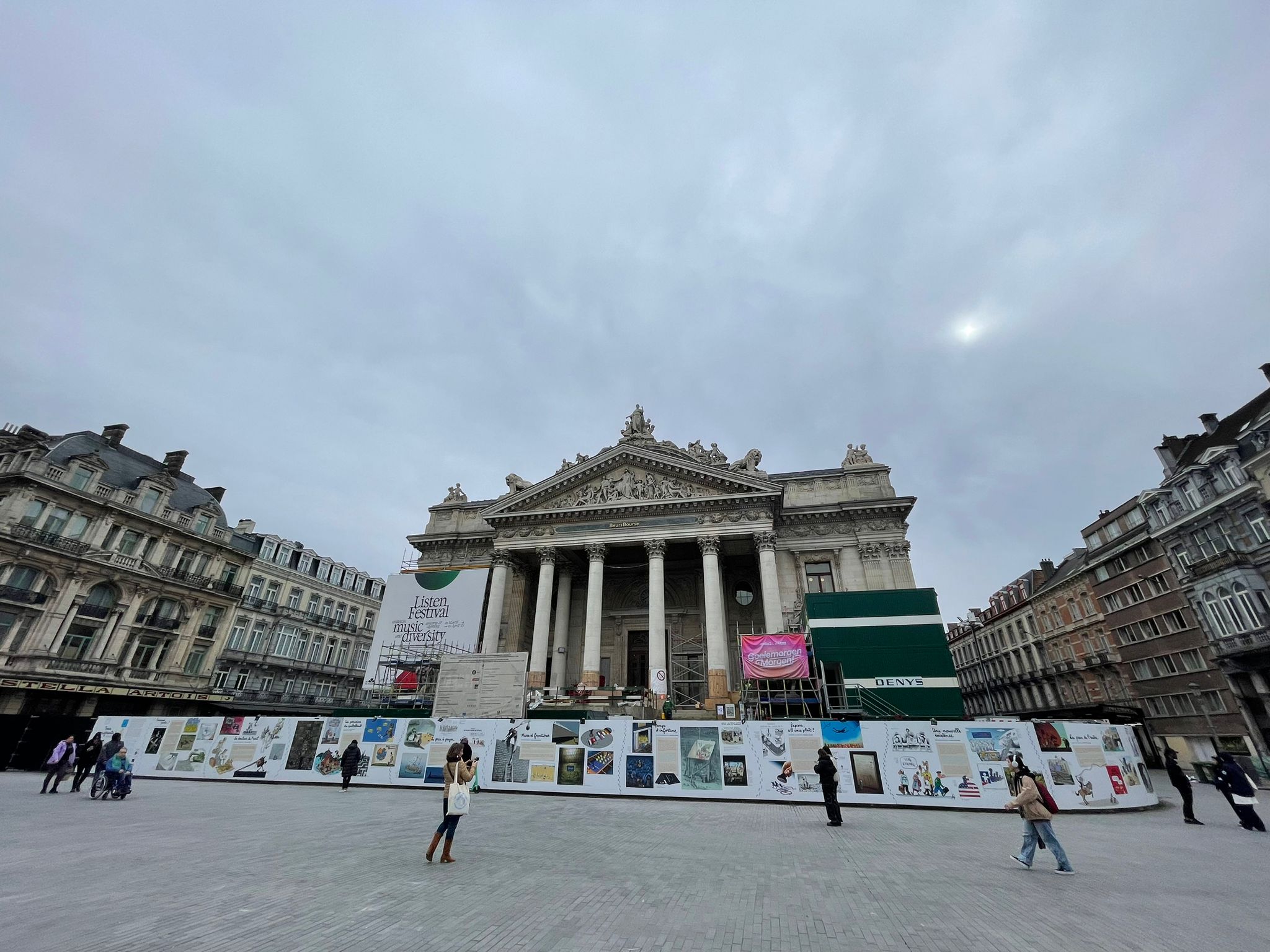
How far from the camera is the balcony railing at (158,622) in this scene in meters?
35.3

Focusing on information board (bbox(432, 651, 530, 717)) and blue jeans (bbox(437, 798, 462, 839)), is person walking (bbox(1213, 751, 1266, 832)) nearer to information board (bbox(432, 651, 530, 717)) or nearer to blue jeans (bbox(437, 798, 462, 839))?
blue jeans (bbox(437, 798, 462, 839))

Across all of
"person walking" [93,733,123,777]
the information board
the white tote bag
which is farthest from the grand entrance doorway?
the white tote bag

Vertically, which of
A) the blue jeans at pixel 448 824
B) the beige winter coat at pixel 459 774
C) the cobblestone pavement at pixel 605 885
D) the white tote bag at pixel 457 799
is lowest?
the cobblestone pavement at pixel 605 885

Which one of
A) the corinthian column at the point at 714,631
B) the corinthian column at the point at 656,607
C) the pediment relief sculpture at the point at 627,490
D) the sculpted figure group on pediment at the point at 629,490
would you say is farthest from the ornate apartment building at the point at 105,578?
the corinthian column at the point at 714,631

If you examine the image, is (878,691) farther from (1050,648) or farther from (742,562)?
(1050,648)

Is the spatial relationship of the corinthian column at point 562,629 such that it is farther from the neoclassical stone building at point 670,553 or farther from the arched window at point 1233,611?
the arched window at point 1233,611

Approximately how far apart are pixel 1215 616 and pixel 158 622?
214ft

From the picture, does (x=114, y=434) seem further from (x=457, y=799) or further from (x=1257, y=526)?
(x=1257, y=526)

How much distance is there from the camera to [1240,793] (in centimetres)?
1197

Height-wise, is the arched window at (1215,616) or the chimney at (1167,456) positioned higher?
the chimney at (1167,456)

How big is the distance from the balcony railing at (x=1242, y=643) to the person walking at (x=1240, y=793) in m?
22.8

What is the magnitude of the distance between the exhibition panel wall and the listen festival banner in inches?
530

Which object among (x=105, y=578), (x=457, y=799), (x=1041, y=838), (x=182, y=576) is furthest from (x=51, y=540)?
(x=1041, y=838)

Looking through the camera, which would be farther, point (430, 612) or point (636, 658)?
point (636, 658)
